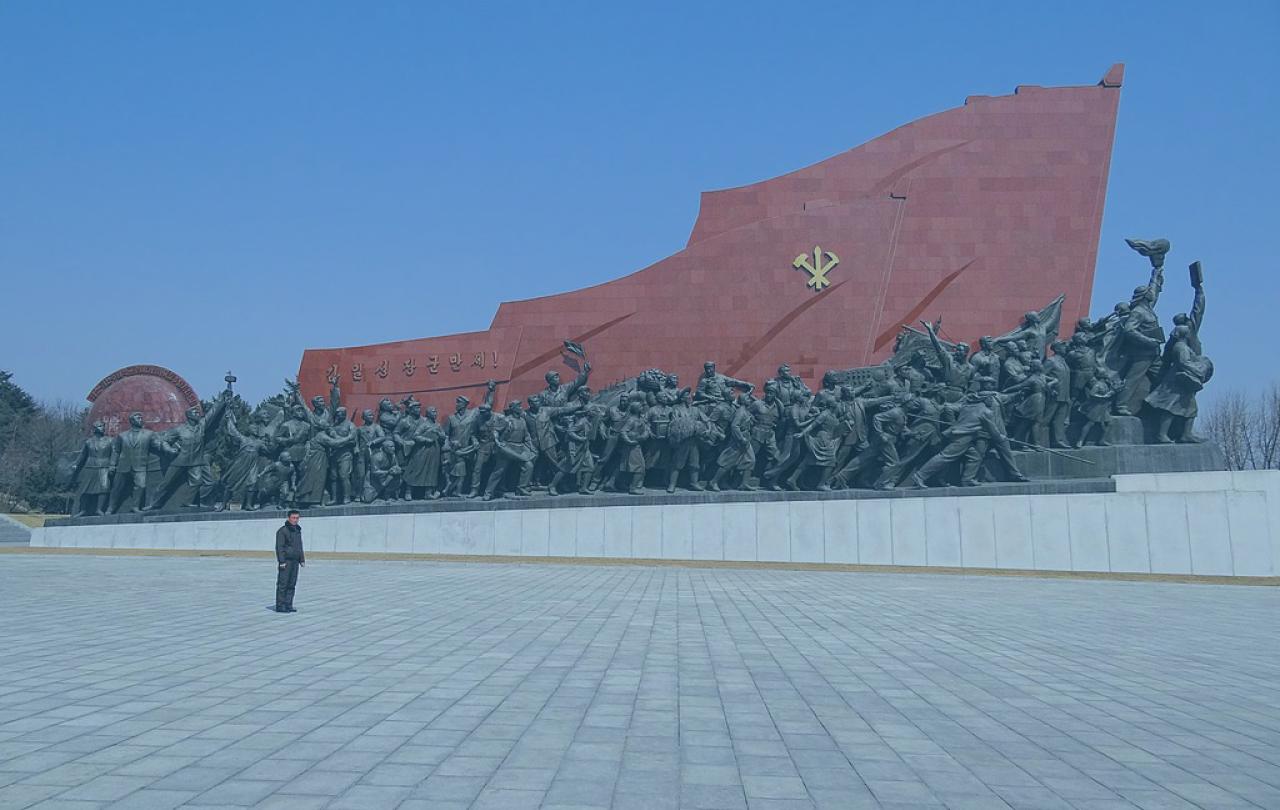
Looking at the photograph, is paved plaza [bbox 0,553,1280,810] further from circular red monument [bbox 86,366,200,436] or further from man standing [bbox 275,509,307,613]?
circular red monument [bbox 86,366,200,436]

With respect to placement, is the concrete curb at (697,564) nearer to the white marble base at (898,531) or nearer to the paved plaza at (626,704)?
the white marble base at (898,531)

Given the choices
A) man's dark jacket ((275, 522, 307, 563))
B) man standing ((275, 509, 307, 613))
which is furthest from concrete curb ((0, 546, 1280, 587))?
man standing ((275, 509, 307, 613))

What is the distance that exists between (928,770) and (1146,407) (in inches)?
461

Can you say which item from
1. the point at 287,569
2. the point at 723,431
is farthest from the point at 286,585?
the point at 723,431

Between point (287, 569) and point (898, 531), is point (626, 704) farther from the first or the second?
Answer: point (898, 531)

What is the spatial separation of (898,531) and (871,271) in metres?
4.40

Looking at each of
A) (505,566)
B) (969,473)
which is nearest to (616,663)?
(505,566)

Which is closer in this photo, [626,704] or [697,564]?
[626,704]

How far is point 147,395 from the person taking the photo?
20.4 meters

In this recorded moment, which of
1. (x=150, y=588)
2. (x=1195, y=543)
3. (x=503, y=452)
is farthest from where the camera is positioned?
(x=503, y=452)

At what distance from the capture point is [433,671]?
4.71 m

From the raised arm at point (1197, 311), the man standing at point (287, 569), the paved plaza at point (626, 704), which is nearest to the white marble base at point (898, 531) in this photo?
the raised arm at point (1197, 311)

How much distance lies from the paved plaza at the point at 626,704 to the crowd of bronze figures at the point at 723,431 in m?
5.15

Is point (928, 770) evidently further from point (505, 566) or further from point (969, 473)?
point (969, 473)
